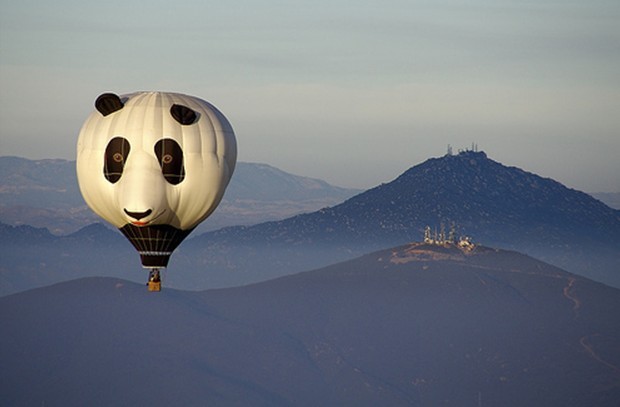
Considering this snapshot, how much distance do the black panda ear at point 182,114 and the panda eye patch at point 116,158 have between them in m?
3.86

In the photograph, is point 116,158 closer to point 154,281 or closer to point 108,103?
point 108,103

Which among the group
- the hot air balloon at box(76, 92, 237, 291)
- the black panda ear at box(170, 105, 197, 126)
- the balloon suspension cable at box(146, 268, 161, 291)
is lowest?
the balloon suspension cable at box(146, 268, 161, 291)

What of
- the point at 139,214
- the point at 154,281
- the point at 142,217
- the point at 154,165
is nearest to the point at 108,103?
the point at 154,165

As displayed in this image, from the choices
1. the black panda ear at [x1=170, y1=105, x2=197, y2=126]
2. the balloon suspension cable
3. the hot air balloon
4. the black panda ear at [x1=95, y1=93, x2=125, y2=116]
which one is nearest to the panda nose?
the hot air balloon

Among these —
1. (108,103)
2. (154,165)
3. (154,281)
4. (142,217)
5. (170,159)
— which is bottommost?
(154,281)

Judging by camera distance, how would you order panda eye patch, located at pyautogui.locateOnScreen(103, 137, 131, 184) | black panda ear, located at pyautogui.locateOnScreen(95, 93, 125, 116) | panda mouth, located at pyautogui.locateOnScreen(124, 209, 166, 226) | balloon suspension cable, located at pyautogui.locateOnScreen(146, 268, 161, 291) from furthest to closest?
black panda ear, located at pyautogui.locateOnScreen(95, 93, 125, 116) < balloon suspension cable, located at pyautogui.locateOnScreen(146, 268, 161, 291) < panda eye patch, located at pyautogui.locateOnScreen(103, 137, 131, 184) < panda mouth, located at pyautogui.locateOnScreen(124, 209, 166, 226)

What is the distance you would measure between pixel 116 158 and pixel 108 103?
14.1ft

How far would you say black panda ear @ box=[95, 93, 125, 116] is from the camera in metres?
114

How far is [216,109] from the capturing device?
385 ft

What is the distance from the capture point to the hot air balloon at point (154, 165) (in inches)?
4405

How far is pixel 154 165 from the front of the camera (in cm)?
11219

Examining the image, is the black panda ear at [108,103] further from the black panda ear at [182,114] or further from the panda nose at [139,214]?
the panda nose at [139,214]

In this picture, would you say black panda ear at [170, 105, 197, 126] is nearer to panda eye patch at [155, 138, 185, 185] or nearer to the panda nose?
panda eye patch at [155, 138, 185, 185]

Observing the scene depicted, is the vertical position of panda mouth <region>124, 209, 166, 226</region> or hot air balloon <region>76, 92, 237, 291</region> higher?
hot air balloon <region>76, 92, 237, 291</region>
